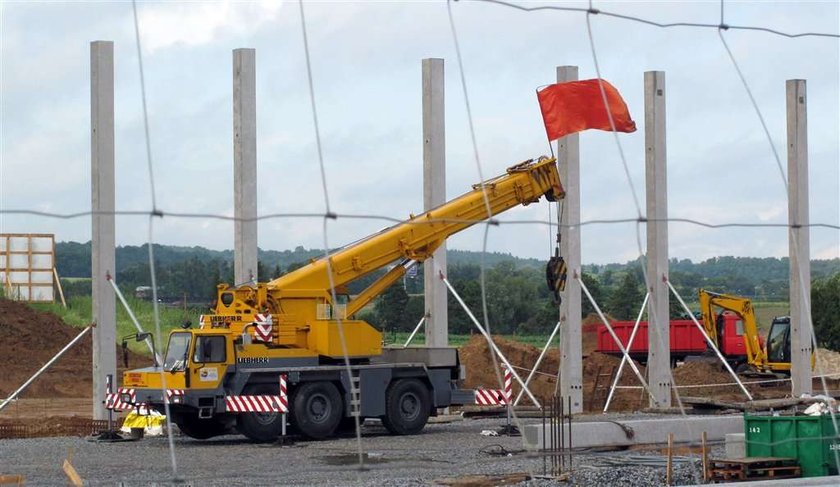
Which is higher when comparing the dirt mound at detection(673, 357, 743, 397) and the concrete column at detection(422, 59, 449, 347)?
the concrete column at detection(422, 59, 449, 347)

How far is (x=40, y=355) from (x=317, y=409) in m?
22.0

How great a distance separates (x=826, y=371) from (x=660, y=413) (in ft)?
72.1

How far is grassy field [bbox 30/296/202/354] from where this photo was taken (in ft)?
97.5

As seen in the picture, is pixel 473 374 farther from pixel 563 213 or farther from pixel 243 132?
pixel 243 132

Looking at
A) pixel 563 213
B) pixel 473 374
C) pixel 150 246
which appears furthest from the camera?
pixel 473 374

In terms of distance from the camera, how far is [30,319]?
1667 inches

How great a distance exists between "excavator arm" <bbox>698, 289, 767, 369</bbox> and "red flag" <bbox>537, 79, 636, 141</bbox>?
2406cm

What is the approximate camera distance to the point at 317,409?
21031mm

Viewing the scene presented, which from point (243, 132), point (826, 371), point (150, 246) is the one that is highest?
point (243, 132)

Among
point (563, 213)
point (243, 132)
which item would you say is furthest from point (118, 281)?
point (563, 213)

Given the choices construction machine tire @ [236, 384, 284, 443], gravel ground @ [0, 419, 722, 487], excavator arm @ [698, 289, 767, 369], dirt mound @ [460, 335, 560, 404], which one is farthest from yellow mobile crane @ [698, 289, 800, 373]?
construction machine tire @ [236, 384, 284, 443]

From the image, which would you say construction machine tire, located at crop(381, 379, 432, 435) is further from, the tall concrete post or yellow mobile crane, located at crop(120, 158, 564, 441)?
the tall concrete post

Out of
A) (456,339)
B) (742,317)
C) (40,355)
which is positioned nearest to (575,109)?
(742,317)

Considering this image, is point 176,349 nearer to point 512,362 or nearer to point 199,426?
point 199,426
